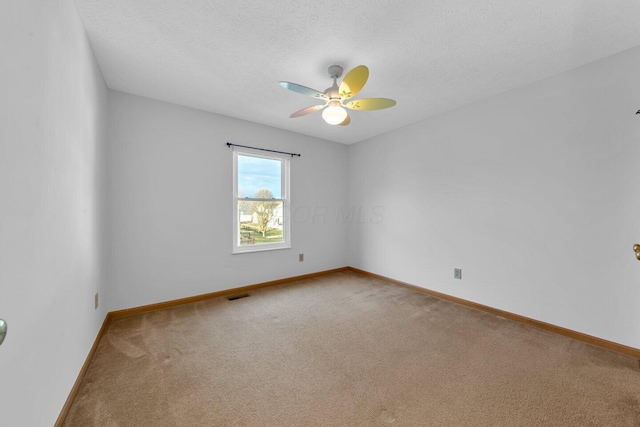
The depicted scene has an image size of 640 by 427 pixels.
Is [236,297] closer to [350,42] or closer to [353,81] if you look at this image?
[353,81]

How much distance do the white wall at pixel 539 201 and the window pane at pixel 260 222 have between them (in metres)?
1.98

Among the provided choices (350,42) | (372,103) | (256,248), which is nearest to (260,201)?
(256,248)

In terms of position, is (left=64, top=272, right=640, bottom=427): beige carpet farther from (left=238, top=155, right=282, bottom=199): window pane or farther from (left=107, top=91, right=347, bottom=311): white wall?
(left=238, top=155, right=282, bottom=199): window pane

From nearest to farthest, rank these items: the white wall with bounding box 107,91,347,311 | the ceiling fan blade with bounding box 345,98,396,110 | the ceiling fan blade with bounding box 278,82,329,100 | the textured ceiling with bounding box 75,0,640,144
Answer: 1. the textured ceiling with bounding box 75,0,640,144
2. the ceiling fan blade with bounding box 278,82,329,100
3. the ceiling fan blade with bounding box 345,98,396,110
4. the white wall with bounding box 107,91,347,311

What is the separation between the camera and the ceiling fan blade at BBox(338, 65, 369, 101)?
183 centimetres

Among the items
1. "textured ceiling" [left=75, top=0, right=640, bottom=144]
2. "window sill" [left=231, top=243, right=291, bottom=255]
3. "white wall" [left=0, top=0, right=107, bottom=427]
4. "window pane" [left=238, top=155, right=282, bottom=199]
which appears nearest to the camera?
"white wall" [left=0, top=0, right=107, bottom=427]

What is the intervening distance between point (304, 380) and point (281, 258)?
7.74ft

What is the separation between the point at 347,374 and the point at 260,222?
8.41 ft

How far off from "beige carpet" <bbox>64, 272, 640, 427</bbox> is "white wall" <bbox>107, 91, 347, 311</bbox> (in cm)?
51

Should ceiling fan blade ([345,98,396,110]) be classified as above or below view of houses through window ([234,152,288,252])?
above

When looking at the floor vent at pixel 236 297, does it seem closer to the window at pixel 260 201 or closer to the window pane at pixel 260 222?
the window at pixel 260 201

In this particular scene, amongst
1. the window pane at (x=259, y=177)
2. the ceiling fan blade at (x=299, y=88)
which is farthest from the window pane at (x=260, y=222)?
the ceiling fan blade at (x=299, y=88)

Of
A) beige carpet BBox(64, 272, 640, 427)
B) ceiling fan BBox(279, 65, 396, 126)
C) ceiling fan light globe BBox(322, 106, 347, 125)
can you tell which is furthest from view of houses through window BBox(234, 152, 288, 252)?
ceiling fan light globe BBox(322, 106, 347, 125)

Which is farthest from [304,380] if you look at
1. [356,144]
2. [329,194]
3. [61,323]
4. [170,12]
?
[356,144]
